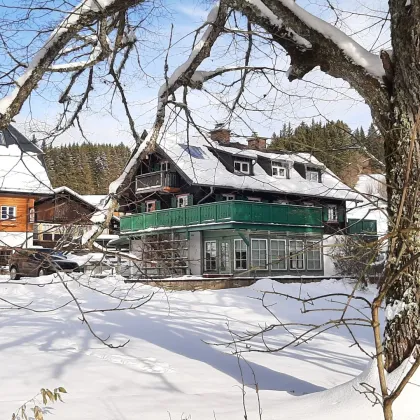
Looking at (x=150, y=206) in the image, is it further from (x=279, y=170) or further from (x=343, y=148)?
(x=343, y=148)

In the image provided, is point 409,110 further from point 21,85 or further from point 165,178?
point 165,178

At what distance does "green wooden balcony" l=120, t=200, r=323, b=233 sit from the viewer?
25.1 metres

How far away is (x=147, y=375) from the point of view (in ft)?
24.7

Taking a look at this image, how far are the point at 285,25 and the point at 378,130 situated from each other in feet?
4.48

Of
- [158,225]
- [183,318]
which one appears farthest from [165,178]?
[183,318]

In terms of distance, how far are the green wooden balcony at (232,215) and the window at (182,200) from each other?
1516 millimetres

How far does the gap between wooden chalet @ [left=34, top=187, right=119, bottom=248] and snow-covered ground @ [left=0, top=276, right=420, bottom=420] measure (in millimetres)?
586

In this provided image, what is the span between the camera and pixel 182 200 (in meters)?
29.2

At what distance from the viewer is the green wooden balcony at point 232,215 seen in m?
25.1

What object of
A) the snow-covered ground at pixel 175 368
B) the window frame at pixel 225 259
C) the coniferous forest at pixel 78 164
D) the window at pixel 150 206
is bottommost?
the snow-covered ground at pixel 175 368

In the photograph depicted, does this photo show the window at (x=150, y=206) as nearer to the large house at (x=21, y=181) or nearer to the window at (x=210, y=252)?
the window at (x=210, y=252)

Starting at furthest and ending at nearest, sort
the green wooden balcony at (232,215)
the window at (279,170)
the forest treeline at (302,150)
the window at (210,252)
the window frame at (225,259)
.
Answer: the window at (279,170)
the window at (210,252)
the window frame at (225,259)
the green wooden balcony at (232,215)
the forest treeline at (302,150)

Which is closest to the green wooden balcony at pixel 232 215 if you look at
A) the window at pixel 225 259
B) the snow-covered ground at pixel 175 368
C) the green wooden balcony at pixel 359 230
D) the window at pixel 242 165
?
the window at pixel 225 259

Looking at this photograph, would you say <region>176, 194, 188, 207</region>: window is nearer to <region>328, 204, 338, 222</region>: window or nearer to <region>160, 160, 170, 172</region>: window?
<region>160, 160, 170, 172</region>: window
